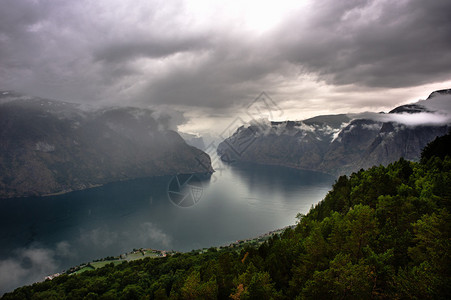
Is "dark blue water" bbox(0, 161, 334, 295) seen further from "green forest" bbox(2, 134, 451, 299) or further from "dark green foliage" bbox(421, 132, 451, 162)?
"dark green foliage" bbox(421, 132, 451, 162)

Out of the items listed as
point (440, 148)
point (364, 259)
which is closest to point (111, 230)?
point (364, 259)

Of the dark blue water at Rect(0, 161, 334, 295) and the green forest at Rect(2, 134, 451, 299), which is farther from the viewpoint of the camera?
the dark blue water at Rect(0, 161, 334, 295)

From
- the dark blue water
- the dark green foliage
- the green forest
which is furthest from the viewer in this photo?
the dark blue water

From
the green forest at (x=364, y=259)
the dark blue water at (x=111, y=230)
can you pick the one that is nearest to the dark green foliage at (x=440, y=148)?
the green forest at (x=364, y=259)

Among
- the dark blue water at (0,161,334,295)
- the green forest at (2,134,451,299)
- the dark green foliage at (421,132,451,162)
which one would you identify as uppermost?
the dark green foliage at (421,132,451,162)

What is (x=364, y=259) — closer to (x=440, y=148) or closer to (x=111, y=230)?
→ (x=440, y=148)

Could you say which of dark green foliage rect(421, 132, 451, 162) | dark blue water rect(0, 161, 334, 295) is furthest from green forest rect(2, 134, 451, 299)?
dark blue water rect(0, 161, 334, 295)

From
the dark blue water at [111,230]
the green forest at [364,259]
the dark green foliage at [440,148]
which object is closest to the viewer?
the green forest at [364,259]

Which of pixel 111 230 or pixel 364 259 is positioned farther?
pixel 111 230

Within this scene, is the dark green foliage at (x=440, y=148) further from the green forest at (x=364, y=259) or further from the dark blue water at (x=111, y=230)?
the dark blue water at (x=111, y=230)

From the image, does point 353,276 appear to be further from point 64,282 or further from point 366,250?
point 64,282

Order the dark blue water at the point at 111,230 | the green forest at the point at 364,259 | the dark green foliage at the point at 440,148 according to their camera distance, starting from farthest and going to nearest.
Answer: the dark blue water at the point at 111,230 → the dark green foliage at the point at 440,148 → the green forest at the point at 364,259

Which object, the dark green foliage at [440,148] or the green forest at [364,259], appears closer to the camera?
the green forest at [364,259]
